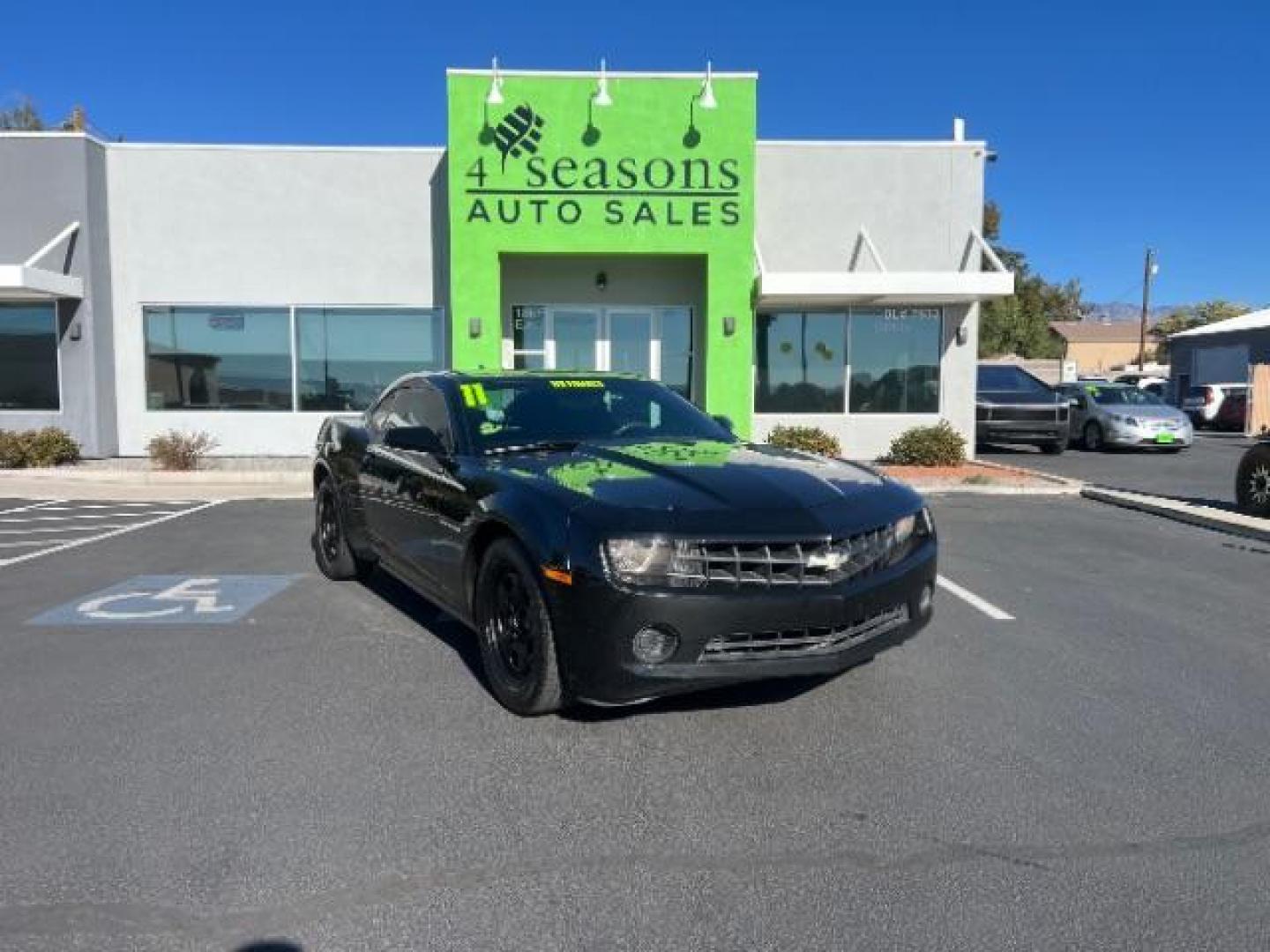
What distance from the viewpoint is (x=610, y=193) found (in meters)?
14.0

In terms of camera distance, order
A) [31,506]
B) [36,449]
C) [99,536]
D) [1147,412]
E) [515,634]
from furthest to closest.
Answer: [1147,412], [36,449], [31,506], [99,536], [515,634]

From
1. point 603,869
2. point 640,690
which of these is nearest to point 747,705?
point 640,690

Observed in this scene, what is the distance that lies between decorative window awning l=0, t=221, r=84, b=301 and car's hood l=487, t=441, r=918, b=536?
1194 centimetres

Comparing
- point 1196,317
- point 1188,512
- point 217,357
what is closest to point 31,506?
point 217,357

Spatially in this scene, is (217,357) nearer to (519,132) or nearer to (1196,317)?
(519,132)

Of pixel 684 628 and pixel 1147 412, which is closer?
pixel 684 628

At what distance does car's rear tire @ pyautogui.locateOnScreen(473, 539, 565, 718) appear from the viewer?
3.80m

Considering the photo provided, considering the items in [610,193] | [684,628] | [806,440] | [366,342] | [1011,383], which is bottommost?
[684,628]

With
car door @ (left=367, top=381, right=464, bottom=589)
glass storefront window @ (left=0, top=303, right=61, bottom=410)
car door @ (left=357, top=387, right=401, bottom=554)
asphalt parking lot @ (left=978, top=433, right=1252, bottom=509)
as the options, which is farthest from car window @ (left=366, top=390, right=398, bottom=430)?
glass storefront window @ (left=0, top=303, right=61, bottom=410)

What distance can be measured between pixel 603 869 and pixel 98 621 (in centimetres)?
430

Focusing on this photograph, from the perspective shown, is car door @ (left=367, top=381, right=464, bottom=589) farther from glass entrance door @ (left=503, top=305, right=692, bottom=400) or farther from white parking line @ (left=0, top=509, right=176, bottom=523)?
glass entrance door @ (left=503, top=305, right=692, bottom=400)

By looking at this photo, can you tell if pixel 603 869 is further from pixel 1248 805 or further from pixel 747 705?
pixel 1248 805

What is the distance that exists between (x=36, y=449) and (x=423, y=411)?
1079 cm

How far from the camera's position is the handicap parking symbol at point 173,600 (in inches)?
229
